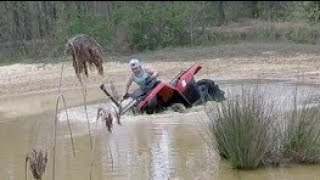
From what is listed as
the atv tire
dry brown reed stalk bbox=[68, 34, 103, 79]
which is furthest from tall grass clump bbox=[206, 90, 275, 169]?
the atv tire

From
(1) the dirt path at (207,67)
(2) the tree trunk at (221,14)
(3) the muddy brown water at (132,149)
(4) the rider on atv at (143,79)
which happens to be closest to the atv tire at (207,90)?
(3) the muddy brown water at (132,149)

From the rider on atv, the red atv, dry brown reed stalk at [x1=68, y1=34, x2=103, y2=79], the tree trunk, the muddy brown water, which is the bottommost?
the muddy brown water

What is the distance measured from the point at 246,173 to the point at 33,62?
17.4 meters

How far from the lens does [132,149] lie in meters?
10.1

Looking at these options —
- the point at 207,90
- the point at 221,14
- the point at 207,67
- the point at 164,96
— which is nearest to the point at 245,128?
the point at 164,96

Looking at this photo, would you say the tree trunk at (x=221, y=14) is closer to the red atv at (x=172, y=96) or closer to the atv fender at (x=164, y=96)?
the red atv at (x=172, y=96)

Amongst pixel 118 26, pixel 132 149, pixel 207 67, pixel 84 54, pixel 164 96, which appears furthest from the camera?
pixel 118 26

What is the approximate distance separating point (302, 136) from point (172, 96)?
5.51 metres

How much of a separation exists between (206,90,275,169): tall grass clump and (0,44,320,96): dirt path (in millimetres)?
8933

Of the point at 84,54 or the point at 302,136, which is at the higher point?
the point at 84,54

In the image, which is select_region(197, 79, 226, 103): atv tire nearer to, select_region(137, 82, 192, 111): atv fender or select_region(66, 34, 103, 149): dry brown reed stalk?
select_region(137, 82, 192, 111): atv fender

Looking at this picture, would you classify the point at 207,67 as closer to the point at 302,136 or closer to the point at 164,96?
the point at 164,96

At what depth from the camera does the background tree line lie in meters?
26.7

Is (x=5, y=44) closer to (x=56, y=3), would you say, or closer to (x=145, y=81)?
(x=56, y=3)
